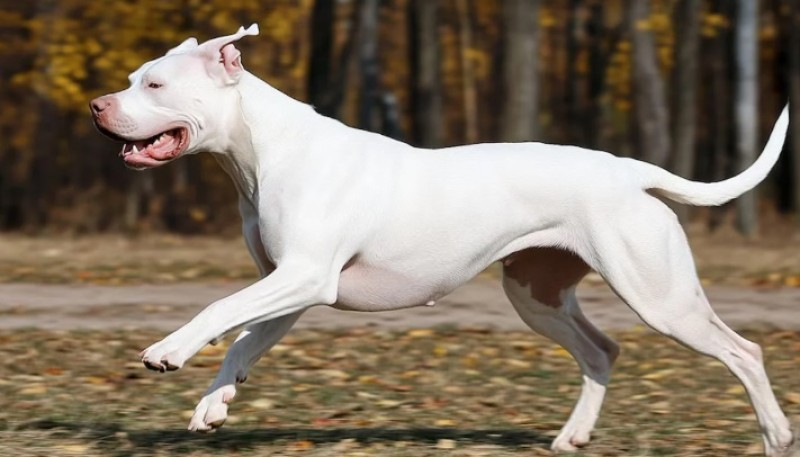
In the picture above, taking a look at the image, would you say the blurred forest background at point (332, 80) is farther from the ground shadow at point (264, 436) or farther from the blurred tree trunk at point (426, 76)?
the ground shadow at point (264, 436)

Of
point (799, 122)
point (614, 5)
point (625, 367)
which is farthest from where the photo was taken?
point (614, 5)

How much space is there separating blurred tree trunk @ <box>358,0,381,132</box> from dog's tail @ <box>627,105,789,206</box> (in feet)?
50.0

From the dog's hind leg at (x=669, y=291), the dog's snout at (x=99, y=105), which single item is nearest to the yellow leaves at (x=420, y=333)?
the dog's hind leg at (x=669, y=291)

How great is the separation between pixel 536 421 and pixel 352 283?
2.15 meters

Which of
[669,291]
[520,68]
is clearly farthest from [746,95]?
[669,291]

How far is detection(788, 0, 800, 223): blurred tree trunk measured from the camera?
67.8 feet

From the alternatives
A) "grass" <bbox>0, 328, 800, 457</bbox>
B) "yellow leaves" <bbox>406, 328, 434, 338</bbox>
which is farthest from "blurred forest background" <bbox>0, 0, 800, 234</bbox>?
"grass" <bbox>0, 328, 800, 457</bbox>

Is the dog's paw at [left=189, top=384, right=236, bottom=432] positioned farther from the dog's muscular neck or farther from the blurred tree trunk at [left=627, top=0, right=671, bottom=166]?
the blurred tree trunk at [left=627, top=0, right=671, bottom=166]

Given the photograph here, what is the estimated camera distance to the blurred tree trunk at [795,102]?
20.7 metres

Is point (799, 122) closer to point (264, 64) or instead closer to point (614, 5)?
point (614, 5)

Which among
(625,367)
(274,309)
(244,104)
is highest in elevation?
(244,104)

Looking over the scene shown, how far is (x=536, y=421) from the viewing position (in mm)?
8445

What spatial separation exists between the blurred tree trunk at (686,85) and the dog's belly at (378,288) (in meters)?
13.8

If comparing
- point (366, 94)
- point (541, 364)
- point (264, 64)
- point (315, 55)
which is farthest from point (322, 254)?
point (264, 64)
